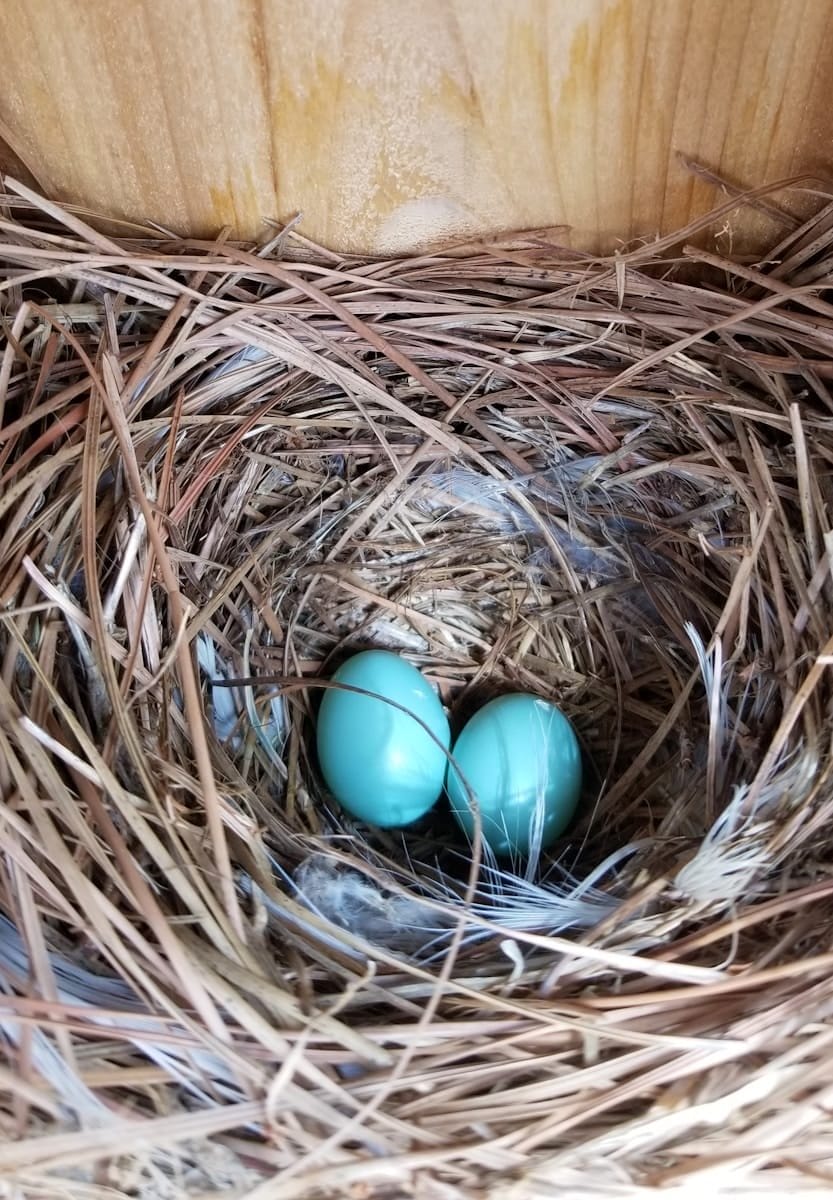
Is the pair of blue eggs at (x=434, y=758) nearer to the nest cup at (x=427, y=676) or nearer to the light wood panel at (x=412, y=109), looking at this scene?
the nest cup at (x=427, y=676)

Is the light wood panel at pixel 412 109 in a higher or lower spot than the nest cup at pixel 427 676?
higher

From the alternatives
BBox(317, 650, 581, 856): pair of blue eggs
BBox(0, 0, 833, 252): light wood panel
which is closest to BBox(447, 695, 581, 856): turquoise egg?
BBox(317, 650, 581, 856): pair of blue eggs

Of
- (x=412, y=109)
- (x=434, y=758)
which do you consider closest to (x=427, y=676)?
(x=434, y=758)

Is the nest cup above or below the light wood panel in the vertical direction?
below

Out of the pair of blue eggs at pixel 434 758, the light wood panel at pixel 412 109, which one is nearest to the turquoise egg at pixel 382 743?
the pair of blue eggs at pixel 434 758

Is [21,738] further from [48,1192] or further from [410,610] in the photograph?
[410,610]

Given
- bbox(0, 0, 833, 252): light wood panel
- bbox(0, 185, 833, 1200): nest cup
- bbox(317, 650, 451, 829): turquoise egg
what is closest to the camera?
bbox(0, 185, 833, 1200): nest cup

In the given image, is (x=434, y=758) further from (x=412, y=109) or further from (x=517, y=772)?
(x=412, y=109)

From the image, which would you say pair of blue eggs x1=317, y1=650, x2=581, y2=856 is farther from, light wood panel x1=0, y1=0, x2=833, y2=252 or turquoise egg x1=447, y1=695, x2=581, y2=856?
light wood panel x1=0, y1=0, x2=833, y2=252
